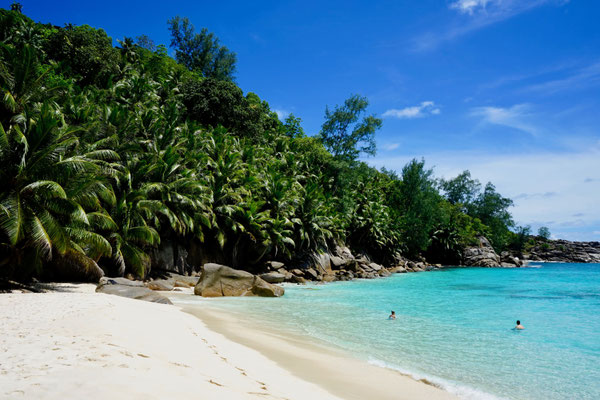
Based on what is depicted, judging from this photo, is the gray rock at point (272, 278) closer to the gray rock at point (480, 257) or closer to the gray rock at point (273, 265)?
the gray rock at point (273, 265)

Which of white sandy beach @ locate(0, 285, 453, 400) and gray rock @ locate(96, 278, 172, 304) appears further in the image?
gray rock @ locate(96, 278, 172, 304)

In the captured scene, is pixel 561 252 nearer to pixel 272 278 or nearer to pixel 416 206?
pixel 416 206

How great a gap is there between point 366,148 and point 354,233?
38.9 ft

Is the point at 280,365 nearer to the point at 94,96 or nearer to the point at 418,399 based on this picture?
the point at 418,399

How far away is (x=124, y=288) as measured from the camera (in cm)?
1345

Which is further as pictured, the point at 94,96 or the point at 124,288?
the point at 94,96

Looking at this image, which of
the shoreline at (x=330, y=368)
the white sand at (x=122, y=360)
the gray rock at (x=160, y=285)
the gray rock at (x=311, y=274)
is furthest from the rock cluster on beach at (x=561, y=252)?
the white sand at (x=122, y=360)

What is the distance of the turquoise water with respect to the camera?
7.59 m

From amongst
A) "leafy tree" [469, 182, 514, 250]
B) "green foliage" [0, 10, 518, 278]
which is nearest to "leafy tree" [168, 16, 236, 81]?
"green foliage" [0, 10, 518, 278]

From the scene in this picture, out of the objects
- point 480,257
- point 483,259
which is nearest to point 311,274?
point 483,259

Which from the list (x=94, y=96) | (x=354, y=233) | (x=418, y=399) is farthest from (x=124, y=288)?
(x=354, y=233)

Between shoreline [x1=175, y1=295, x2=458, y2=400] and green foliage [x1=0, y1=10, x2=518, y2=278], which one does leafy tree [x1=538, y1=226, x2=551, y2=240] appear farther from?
shoreline [x1=175, y1=295, x2=458, y2=400]

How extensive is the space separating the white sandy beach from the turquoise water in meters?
1.67

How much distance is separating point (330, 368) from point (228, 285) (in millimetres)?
12484
